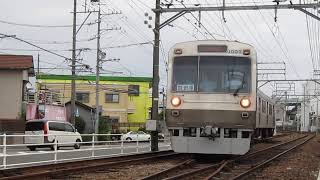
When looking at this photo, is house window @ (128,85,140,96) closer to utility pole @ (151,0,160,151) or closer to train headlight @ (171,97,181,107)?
utility pole @ (151,0,160,151)

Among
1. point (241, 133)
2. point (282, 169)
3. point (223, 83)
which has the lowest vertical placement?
point (282, 169)

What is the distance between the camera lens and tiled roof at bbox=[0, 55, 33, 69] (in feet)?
137

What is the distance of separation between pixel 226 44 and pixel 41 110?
30227 millimetres

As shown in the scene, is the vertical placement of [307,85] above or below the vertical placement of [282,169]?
above

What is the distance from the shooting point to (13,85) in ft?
138

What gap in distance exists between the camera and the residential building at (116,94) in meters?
71.6

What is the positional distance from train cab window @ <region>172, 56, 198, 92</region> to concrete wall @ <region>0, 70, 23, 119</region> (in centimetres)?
2594

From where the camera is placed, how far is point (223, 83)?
17938 mm

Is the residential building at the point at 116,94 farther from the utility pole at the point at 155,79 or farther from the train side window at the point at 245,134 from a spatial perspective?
the train side window at the point at 245,134

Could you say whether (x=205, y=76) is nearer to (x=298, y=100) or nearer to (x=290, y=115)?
(x=298, y=100)

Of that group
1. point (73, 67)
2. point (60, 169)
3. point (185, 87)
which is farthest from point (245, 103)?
point (73, 67)

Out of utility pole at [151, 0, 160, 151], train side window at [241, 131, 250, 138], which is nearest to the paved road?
utility pole at [151, 0, 160, 151]

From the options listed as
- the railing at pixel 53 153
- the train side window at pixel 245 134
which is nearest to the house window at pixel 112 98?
the railing at pixel 53 153

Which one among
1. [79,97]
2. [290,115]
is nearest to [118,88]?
[79,97]
